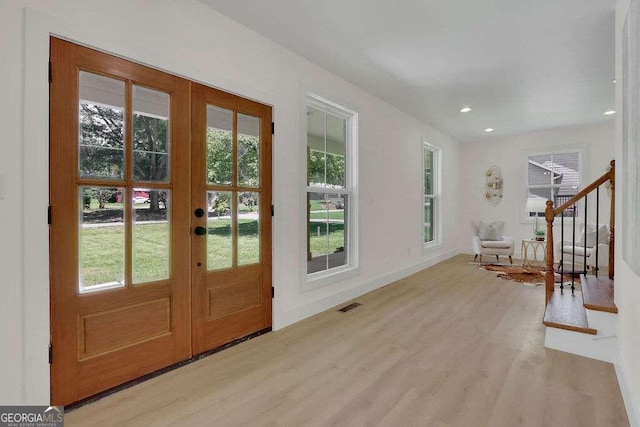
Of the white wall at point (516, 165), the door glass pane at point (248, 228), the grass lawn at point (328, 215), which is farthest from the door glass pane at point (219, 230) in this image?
the white wall at point (516, 165)

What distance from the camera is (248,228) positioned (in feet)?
9.59

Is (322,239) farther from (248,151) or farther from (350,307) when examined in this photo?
(248,151)

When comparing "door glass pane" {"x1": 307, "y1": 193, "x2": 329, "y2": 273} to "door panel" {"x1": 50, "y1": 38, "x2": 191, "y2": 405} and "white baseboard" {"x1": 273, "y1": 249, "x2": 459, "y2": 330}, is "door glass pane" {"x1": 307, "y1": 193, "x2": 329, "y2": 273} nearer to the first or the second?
"white baseboard" {"x1": 273, "y1": 249, "x2": 459, "y2": 330}

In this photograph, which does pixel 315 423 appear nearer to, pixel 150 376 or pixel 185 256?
pixel 150 376

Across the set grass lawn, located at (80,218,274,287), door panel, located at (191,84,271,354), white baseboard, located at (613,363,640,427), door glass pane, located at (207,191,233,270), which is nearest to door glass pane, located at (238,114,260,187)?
door panel, located at (191,84,271,354)

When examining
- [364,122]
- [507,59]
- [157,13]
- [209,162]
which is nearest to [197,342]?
[209,162]

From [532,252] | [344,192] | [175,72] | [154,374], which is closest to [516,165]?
[532,252]

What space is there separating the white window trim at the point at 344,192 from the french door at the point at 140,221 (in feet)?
2.01

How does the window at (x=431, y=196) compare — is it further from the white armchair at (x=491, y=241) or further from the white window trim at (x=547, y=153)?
the white window trim at (x=547, y=153)

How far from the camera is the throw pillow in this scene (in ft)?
22.1

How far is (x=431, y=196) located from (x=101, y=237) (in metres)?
5.97

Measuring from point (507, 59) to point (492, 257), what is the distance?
16.3ft

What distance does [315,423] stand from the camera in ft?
5.82

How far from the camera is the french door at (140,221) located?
6.22ft
